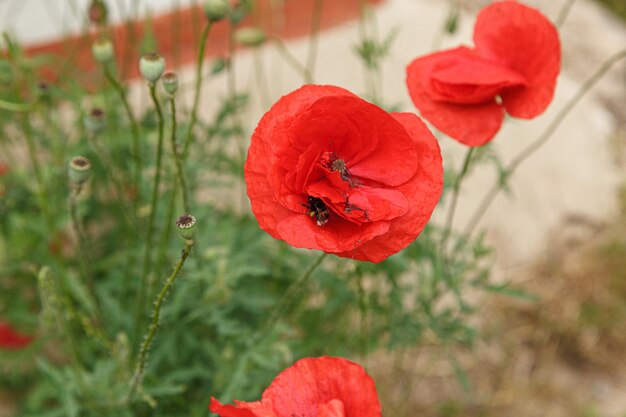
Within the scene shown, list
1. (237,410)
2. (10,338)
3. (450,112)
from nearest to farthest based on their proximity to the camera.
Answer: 1. (237,410)
2. (450,112)
3. (10,338)

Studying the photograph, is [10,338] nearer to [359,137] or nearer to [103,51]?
[103,51]

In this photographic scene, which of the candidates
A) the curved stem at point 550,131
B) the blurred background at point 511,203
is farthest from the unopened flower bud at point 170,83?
the blurred background at point 511,203

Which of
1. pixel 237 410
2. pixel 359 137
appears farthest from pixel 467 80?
pixel 237 410

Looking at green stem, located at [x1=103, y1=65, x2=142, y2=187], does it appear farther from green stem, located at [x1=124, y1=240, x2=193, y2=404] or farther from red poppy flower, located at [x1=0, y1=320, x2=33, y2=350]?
red poppy flower, located at [x1=0, y1=320, x2=33, y2=350]

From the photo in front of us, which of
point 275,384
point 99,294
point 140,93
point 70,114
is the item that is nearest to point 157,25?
point 140,93

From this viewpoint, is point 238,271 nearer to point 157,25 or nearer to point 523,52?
point 523,52

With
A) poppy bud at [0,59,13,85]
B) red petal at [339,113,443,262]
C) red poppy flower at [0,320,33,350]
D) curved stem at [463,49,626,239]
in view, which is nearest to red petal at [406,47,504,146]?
red petal at [339,113,443,262]

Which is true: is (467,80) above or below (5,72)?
above
